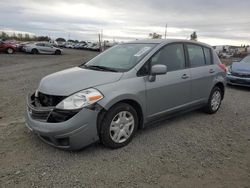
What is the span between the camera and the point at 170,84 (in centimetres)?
447

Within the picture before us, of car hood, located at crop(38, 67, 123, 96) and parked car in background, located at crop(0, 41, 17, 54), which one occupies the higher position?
parked car in background, located at crop(0, 41, 17, 54)

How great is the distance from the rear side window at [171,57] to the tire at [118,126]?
993mm

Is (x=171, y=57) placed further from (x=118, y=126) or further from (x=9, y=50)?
(x=9, y=50)

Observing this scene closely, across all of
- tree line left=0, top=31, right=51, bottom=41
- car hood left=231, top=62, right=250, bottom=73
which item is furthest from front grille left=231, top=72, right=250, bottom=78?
tree line left=0, top=31, right=51, bottom=41

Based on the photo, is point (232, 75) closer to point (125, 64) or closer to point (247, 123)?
point (247, 123)

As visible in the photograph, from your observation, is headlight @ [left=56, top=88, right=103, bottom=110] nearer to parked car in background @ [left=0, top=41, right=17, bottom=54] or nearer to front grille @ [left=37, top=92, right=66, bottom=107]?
front grille @ [left=37, top=92, right=66, bottom=107]

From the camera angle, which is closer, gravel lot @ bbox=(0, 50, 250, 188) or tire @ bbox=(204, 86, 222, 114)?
gravel lot @ bbox=(0, 50, 250, 188)

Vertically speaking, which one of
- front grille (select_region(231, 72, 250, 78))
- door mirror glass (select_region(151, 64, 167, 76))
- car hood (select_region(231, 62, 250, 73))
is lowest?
front grille (select_region(231, 72, 250, 78))

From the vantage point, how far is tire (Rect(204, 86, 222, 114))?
564cm

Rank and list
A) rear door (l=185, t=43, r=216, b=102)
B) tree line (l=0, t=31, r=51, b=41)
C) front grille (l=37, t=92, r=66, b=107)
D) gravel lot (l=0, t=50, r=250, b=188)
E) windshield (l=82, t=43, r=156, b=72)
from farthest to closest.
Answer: tree line (l=0, t=31, r=51, b=41), rear door (l=185, t=43, r=216, b=102), windshield (l=82, t=43, r=156, b=72), front grille (l=37, t=92, r=66, b=107), gravel lot (l=0, t=50, r=250, b=188)

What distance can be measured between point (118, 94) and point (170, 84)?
1.22m

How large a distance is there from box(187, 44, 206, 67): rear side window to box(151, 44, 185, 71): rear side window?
0.27m

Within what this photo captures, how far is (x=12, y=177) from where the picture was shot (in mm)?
3094

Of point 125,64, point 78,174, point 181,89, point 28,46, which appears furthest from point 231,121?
point 28,46
